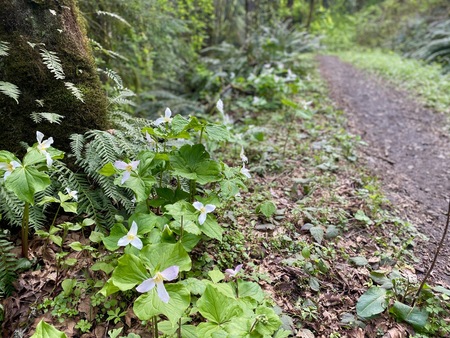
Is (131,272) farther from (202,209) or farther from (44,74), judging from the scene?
(44,74)

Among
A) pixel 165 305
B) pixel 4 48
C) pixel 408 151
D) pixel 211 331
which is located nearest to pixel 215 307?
pixel 211 331

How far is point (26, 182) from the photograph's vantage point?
169cm

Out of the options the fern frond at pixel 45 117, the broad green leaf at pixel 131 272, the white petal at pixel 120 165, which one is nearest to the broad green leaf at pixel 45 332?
the broad green leaf at pixel 131 272

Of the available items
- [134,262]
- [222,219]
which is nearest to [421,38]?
[222,219]

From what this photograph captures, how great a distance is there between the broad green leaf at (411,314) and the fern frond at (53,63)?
9.76 ft

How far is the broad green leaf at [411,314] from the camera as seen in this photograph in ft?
6.65

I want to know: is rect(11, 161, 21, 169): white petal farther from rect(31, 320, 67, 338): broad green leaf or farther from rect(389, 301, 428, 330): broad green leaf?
rect(389, 301, 428, 330): broad green leaf

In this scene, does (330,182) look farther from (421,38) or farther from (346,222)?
(421,38)

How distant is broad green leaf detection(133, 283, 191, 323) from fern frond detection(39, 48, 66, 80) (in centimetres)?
183

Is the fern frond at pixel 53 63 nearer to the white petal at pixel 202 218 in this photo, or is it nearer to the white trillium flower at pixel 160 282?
the white petal at pixel 202 218

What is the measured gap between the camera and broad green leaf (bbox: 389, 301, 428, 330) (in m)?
2.03

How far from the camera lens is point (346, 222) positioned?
9.82 feet

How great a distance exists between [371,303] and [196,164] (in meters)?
1.58

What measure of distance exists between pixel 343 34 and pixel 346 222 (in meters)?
Result: 21.1
